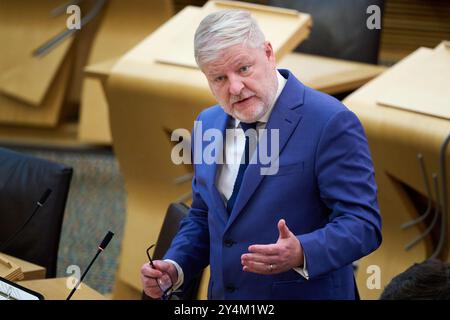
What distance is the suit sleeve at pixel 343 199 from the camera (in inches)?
80.5

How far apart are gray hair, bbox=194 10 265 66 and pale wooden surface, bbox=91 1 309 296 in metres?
1.63

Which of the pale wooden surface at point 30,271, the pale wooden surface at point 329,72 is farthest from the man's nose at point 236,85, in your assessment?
the pale wooden surface at point 329,72

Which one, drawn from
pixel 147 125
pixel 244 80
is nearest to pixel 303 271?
pixel 244 80

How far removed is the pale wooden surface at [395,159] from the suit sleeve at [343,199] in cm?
106

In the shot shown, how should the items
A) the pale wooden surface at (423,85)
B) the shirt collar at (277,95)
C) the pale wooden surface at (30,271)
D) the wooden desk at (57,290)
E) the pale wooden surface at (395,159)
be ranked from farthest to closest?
the pale wooden surface at (423,85)
the pale wooden surface at (395,159)
the pale wooden surface at (30,271)
the wooden desk at (57,290)
the shirt collar at (277,95)

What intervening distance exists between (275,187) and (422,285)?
1.85ft

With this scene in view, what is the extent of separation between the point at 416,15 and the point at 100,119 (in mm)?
2699

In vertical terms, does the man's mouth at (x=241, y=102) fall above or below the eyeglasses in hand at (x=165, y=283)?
above

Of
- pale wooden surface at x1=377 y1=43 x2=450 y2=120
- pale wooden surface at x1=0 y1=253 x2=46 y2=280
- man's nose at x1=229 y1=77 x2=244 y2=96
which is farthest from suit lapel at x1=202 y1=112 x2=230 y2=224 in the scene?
pale wooden surface at x1=377 y1=43 x2=450 y2=120

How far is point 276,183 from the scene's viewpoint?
85.4 inches

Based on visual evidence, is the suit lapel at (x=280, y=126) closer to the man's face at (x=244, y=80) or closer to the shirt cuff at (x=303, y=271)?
the man's face at (x=244, y=80)

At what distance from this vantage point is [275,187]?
217 cm

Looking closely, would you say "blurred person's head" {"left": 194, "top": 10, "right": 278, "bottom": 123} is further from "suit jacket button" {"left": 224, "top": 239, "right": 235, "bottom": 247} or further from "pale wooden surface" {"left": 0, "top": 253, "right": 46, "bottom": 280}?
"pale wooden surface" {"left": 0, "top": 253, "right": 46, "bottom": 280}
